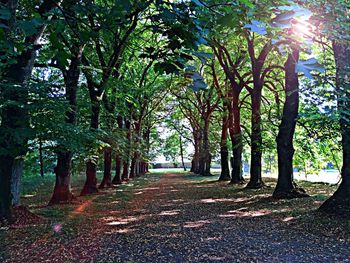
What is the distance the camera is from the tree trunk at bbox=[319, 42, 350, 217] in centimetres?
628

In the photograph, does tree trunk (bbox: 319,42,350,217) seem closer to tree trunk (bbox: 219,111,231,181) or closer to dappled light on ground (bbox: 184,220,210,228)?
dappled light on ground (bbox: 184,220,210,228)

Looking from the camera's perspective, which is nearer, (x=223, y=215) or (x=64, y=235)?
(x=64, y=235)

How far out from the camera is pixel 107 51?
1440 cm

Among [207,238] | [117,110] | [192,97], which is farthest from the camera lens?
[192,97]

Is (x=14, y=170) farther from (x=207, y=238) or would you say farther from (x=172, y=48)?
(x=172, y=48)

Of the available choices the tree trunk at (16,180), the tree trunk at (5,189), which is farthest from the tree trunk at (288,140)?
the tree trunk at (5,189)

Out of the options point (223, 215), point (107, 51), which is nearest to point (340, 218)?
point (223, 215)

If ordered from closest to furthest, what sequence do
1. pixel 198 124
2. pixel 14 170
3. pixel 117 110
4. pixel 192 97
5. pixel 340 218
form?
pixel 340 218 < pixel 14 170 < pixel 117 110 < pixel 192 97 < pixel 198 124

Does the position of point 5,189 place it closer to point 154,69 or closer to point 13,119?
point 13,119

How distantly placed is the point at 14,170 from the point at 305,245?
6.94m

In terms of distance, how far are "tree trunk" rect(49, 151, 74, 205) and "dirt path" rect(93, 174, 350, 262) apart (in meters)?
3.28

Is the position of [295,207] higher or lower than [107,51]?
A: lower

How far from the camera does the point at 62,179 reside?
10.9 meters

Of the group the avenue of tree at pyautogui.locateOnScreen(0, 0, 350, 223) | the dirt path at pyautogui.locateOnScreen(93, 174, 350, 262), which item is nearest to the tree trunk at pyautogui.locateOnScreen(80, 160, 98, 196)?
the avenue of tree at pyautogui.locateOnScreen(0, 0, 350, 223)
